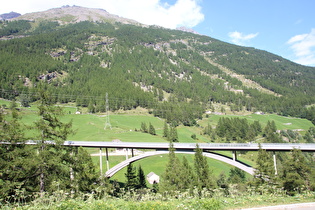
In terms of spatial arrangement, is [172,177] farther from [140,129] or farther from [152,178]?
[140,129]

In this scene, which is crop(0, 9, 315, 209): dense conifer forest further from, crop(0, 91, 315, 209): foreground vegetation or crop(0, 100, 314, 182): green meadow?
crop(0, 100, 314, 182): green meadow

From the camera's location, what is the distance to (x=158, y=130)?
94375 millimetres

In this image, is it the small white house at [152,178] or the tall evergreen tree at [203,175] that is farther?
the small white house at [152,178]

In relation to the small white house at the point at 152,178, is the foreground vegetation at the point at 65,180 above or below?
above

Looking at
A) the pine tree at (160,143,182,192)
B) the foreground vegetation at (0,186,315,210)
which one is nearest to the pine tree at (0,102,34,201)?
the foreground vegetation at (0,186,315,210)

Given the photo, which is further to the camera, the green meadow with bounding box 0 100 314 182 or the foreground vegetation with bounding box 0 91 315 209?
the green meadow with bounding box 0 100 314 182

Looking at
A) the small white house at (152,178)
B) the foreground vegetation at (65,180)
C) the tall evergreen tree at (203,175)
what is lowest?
the small white house at (152,178)

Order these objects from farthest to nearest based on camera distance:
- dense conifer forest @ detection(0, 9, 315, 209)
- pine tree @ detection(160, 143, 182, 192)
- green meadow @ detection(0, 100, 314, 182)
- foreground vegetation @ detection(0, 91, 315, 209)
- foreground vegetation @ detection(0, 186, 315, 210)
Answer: green meadow @ detection(0, 100, 314, 182) → pine tree @ detection(160, 143, 182, 192) → dense conifer forest @ detection(0, 9, 315, 209) → foreground vegetation @ detection(0, 91, 315, 209) → foreground vegetation @ detection(0, 186, 315, 210)

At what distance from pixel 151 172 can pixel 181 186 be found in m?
22.4

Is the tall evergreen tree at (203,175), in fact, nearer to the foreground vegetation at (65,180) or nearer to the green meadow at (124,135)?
the foreground vegetation at (65,180)

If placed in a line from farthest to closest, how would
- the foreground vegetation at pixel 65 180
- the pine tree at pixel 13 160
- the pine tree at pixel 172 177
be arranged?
1. the pine tree at pixel 172 177
2. the pine tree at pixel 13 160
3. the foreground vegetation at pixel 65 180

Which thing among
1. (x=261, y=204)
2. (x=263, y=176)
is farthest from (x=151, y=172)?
(x=261, y=204)

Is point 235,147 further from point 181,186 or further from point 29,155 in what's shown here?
point 29,155

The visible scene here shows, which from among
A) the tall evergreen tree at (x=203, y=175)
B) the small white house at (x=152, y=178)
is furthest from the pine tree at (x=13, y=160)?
the small white house at (x=152, y=178)
